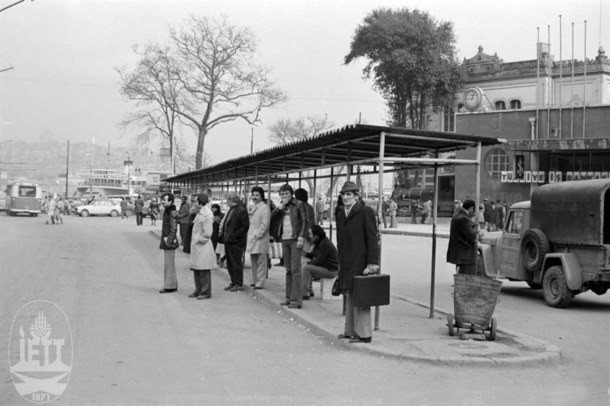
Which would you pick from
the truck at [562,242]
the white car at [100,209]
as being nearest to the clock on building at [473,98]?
the white car at [100,209]

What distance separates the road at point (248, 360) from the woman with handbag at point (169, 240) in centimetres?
33

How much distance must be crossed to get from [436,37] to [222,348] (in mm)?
52256

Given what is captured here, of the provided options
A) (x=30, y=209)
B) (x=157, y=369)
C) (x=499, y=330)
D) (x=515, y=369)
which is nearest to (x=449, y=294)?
(x=499, y=330)

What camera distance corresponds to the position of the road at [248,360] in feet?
20.2

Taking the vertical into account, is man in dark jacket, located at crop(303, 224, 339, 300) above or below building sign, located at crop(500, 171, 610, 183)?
below

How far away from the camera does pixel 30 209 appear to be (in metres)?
55.1

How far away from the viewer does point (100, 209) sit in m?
58.8

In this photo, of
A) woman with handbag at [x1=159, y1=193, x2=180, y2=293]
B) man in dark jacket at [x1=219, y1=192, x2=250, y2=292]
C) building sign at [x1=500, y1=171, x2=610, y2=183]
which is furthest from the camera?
building sign at [x1=500, y1=171, x2=610, y2=183]

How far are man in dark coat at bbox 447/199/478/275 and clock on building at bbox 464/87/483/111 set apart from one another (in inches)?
1412

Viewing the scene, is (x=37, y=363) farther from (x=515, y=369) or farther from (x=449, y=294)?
(x=449, y=294)

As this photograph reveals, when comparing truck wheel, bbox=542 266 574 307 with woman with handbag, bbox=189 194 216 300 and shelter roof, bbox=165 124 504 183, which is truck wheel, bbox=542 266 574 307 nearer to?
shelter roof, bbox=165 124 504 183

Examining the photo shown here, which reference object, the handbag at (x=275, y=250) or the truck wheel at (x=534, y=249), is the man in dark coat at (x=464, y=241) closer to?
the truck wheel at (x=534, y=249)

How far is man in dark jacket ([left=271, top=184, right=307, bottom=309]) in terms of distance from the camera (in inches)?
428

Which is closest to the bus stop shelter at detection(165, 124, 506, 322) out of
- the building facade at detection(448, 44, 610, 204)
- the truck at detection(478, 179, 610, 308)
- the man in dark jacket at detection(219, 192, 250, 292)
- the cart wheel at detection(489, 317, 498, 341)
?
the man in dark jacket at detection(219, 192, 250, 292)
